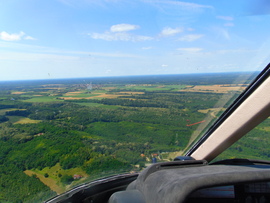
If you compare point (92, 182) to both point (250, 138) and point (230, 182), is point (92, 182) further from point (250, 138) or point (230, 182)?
point (250, 138)

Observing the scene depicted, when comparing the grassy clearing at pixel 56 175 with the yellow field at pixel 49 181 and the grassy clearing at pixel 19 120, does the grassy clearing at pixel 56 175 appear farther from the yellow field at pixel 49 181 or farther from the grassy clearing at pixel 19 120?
the grassy clearing at pixel 19 120

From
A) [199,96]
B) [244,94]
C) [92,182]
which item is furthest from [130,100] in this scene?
[244,94]

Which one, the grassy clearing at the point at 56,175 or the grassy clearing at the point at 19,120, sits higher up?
the grassy clearing at the point at 19,120

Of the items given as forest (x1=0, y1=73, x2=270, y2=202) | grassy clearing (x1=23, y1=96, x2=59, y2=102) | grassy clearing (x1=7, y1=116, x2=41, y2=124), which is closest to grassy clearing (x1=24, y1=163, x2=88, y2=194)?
forest (x1=0, y1=73, x2=270, y2=202)

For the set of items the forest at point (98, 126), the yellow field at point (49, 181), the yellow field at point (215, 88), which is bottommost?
the yellow field at point (49, 181)

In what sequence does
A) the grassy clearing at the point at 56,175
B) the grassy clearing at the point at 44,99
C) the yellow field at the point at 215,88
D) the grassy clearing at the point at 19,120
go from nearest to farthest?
the yellow field at the point at 215,88
the grassy clearing at the point at 56,175
the grassy clearing at the point at 19,120
the grassy clearing at the point at 44,99

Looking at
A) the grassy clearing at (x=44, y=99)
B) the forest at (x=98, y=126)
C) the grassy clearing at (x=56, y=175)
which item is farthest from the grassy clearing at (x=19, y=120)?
the grassy clearing at (x=56, y=175)

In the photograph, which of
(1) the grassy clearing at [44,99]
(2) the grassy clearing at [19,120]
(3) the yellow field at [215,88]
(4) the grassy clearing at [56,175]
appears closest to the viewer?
(3) the yellow field at [215,88]

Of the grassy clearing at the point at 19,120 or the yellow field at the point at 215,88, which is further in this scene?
the grassy clearing at the point at 19,120

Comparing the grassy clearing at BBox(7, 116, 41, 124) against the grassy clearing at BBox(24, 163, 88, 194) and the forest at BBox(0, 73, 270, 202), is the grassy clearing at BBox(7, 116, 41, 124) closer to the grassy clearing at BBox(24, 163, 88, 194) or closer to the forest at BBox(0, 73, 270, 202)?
the forest at BBox(0, 73, 270, 202)
